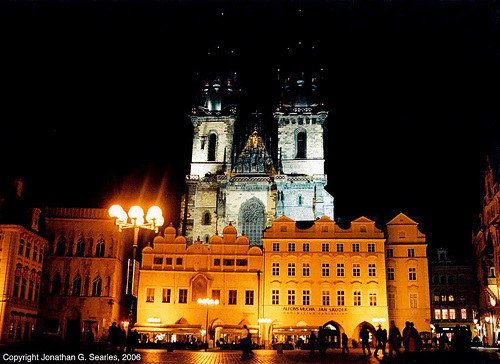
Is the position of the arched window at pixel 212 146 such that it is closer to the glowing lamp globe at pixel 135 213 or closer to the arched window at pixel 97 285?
the arched window at pixel 97 285

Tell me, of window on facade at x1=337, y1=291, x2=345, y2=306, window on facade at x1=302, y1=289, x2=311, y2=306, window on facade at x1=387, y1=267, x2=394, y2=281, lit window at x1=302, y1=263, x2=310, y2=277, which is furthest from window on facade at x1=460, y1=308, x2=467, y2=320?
lit window at x1=302, y1=263, x2=310, y2=277

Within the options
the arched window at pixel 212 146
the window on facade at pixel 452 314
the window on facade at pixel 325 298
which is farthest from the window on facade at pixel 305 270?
the window on facade at pixel 452 314

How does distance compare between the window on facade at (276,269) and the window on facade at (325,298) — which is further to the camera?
the window on facade at (276,269)

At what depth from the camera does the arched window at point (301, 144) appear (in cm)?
7588

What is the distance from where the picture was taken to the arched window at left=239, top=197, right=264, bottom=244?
71.3m

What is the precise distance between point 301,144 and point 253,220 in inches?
490

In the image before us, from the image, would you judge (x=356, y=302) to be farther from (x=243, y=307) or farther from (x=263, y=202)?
(x=263, y=202)

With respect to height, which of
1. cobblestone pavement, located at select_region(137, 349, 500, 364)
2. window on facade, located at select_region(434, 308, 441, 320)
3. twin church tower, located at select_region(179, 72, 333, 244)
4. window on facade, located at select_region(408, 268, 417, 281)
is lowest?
cobblestone pavement, located at select_region(137, 349, 500, 364)

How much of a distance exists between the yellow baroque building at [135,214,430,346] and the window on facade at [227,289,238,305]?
9 cm

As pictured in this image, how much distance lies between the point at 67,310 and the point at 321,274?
24.1 m

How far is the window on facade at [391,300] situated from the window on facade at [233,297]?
14282mm

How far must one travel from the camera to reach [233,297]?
181 feet

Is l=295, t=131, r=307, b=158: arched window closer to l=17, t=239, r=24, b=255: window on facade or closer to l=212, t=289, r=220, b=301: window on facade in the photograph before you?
l=212, t=289, r=220, b=301: window on facade


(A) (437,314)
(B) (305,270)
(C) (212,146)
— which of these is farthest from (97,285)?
(A) (437,314)
